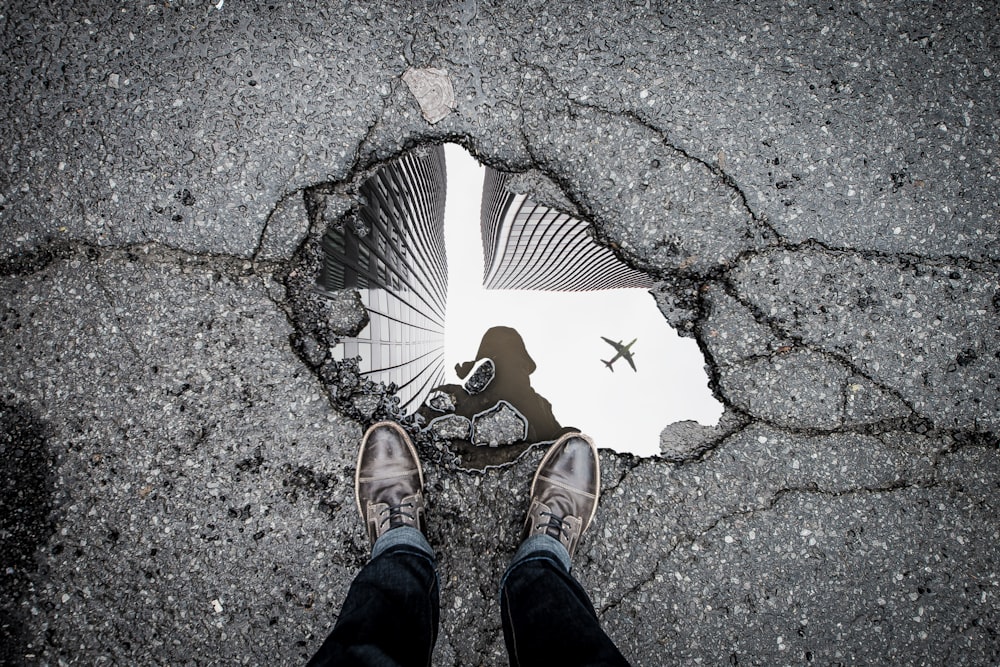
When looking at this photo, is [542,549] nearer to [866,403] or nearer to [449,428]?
[449,428]

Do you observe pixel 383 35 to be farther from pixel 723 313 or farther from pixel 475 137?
pixel 723 313

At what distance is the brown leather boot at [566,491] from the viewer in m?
2.11

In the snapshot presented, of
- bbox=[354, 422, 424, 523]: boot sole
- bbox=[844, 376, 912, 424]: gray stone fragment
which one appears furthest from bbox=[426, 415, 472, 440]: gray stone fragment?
bbox=[844, 376, 912, 424]: gray stone fragment

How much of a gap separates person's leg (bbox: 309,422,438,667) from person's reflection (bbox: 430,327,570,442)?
365 millimetres

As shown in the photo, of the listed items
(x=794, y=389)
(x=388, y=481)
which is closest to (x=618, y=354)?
(x=794, y=389)

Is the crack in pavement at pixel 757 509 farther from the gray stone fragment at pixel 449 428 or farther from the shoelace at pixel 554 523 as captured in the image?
the gray stone fragment at pixel 449 428

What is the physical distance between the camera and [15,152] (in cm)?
216

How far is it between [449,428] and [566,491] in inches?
24.6

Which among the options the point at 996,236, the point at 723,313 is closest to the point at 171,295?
the point at 723,313

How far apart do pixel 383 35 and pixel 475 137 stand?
2.16 ft

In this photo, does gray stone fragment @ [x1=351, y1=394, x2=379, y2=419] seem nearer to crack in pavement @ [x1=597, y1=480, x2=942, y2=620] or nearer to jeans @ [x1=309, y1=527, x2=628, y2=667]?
jeans @ [x1=309, y1=527, x2=628, y2=667]

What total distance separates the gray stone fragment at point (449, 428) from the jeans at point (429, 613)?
0.45 metres

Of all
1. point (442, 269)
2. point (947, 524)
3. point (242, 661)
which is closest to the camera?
point (242, 661)

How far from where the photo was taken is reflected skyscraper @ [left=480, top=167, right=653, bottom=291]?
2309 mm
